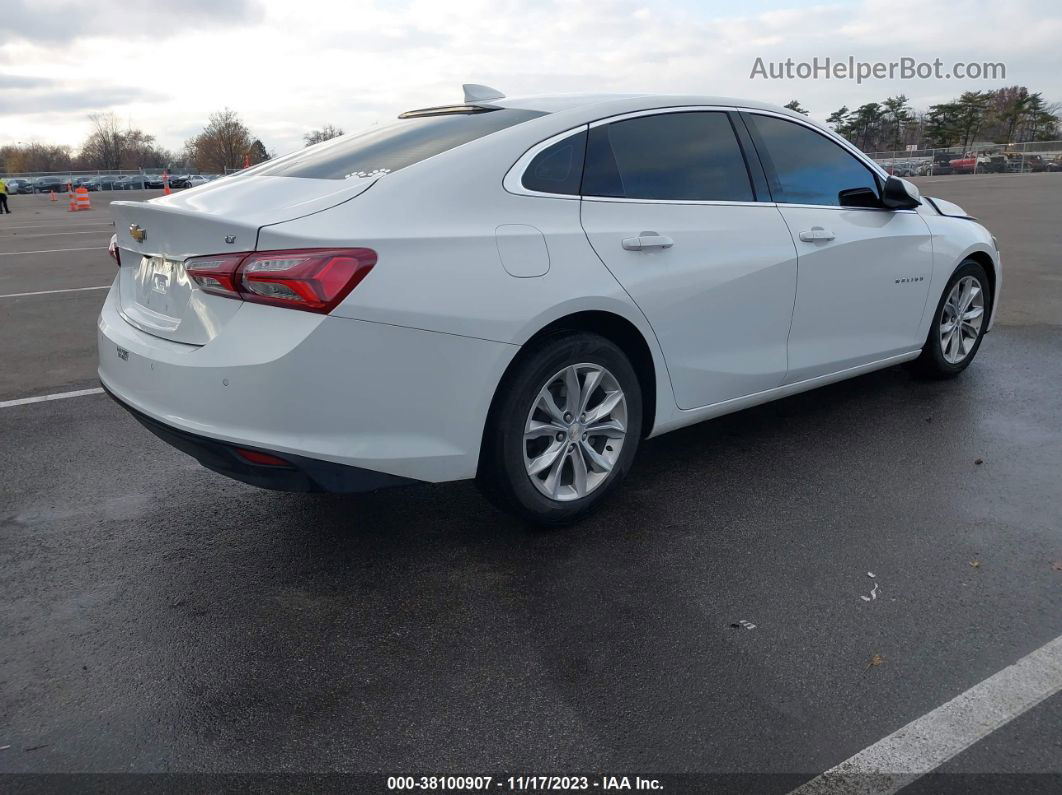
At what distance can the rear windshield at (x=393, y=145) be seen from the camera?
3459mm

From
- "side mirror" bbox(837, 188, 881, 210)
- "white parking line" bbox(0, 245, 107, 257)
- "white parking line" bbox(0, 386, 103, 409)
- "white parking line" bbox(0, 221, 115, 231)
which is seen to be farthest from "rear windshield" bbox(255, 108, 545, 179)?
"white parking line" bbox(0, 221, 115, 231)

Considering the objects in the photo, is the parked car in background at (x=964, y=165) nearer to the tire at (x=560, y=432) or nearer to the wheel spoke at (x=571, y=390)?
the tire at (x=560, y=432)

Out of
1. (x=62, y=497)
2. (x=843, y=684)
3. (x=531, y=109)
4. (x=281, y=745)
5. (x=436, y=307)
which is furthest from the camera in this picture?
(x=62, y=497)

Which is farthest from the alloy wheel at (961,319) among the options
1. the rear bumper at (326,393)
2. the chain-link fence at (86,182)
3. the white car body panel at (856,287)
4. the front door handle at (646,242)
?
the chain-link fence at (86,182)

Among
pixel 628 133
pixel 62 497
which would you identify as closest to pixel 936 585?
pixel 628 133

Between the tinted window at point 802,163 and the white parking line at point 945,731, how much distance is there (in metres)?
2.42

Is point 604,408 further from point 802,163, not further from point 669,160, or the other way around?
point 802,163

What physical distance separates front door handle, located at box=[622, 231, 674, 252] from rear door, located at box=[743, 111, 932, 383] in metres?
0.88

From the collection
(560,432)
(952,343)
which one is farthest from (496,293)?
(952,343)

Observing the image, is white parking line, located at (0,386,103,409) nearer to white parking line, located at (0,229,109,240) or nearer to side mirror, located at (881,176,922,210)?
side mirror, located at (881,176,922,210)

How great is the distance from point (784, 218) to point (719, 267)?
581 mm

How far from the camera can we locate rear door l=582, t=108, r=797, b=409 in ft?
11.9

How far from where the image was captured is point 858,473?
422 centimetres

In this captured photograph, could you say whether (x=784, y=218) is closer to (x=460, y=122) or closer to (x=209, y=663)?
(x=460, y=122)
